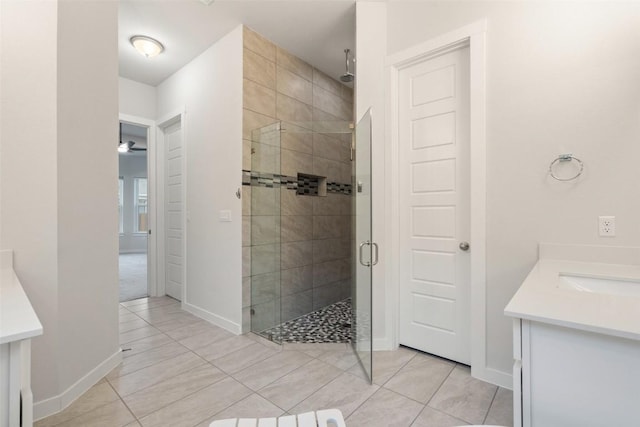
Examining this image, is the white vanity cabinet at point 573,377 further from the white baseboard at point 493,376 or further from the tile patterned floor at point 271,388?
the white baseboard at point 493,376

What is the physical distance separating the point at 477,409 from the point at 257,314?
195 centimetres

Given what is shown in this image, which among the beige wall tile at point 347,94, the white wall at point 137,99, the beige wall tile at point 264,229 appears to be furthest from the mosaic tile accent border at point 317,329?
the white wall at point 137,99

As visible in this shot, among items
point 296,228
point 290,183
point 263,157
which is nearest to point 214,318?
point 296,228

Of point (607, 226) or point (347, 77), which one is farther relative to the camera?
point (347, 77)

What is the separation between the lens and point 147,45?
3.06m

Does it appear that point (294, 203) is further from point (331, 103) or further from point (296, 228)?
point (331, 103)

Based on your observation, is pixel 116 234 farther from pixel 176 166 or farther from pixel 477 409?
pixel 477 409

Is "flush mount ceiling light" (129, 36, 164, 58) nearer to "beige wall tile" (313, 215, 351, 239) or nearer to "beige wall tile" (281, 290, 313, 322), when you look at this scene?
"beige wall tile" (313, 215, 351, 239)

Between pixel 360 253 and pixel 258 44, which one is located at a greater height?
pixel 258 44

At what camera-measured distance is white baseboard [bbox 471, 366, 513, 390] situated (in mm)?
1923

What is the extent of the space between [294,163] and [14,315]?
8.30ft

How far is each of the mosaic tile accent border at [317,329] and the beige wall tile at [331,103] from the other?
98.9 inches

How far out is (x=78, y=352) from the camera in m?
1.88

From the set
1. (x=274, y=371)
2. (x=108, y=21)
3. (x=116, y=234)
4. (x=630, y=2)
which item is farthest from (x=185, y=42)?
(x=630, y=2)
